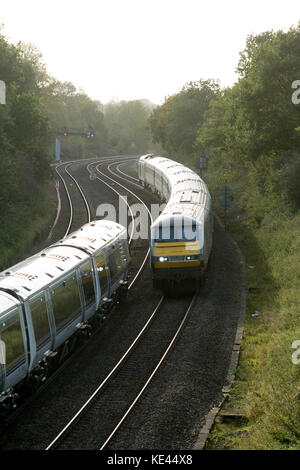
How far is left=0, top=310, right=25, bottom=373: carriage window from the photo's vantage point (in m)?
→ 12.7

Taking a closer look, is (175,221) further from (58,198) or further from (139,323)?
(58,198)

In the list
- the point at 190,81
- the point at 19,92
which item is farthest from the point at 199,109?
the point at 19,92

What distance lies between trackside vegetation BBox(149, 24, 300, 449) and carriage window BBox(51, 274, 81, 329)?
17.8 feet

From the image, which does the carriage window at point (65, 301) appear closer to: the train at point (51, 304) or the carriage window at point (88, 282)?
the train at point (51, 304)

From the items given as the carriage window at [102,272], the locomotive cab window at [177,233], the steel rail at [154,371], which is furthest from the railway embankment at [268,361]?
the carriage window at [102,272]

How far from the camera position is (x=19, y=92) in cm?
4016

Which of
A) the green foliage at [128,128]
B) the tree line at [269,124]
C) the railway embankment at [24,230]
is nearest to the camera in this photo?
the railway embankment at [24,230]

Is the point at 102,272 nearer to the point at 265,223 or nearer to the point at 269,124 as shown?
the point at 265,223

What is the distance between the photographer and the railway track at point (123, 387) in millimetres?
12477

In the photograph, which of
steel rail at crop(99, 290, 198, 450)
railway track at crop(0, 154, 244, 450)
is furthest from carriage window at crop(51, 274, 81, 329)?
steel rail at crop(99, 290, 198, 450)

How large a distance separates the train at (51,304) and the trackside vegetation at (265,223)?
201 inches

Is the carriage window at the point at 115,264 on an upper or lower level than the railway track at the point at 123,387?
upper

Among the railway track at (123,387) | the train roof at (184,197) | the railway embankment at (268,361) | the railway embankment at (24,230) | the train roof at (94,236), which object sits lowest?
the railway track at (123,387)

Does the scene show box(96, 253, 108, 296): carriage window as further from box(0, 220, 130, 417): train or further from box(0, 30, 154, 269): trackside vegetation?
box(0, 30, 154, 269): trackside vegetation
